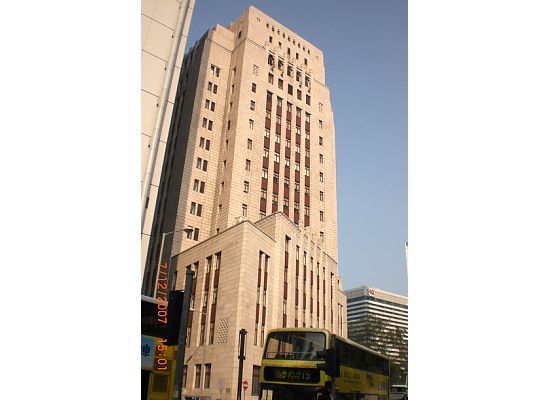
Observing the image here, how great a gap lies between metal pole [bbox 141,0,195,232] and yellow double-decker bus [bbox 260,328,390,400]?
303 centimetres

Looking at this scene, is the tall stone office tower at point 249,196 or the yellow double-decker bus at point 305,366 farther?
the tall stone office tower at point 249,196

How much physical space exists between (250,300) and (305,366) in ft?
12.0

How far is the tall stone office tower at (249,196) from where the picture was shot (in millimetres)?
9508

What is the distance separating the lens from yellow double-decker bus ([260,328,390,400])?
19.5 feet

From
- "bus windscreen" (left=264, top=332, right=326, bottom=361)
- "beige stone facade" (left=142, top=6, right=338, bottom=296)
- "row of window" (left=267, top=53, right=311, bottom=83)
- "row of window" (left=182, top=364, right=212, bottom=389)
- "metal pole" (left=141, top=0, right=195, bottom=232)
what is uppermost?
"row of window" (left=267, top=53, right=311, bottom=83)

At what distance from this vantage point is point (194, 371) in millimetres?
9719

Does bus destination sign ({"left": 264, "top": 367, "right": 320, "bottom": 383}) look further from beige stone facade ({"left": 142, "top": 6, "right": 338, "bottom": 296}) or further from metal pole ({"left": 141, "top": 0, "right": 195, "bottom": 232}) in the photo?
beige stone facade ({"left": 142, "top": 6, "right": 338, "bottom": 296})

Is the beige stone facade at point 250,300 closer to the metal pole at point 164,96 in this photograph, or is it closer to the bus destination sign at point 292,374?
the bus destination sign at point 292,374

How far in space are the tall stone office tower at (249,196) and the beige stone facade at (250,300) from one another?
0.11ft

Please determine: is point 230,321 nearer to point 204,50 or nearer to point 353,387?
point 353,387

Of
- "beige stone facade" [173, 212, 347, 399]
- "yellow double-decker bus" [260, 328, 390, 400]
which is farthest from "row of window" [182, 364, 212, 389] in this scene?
"yellow double-decker bus" [260, 328, 390, 400]

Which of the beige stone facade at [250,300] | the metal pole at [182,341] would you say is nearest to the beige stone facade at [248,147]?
the beige stone facade at [250,300]
